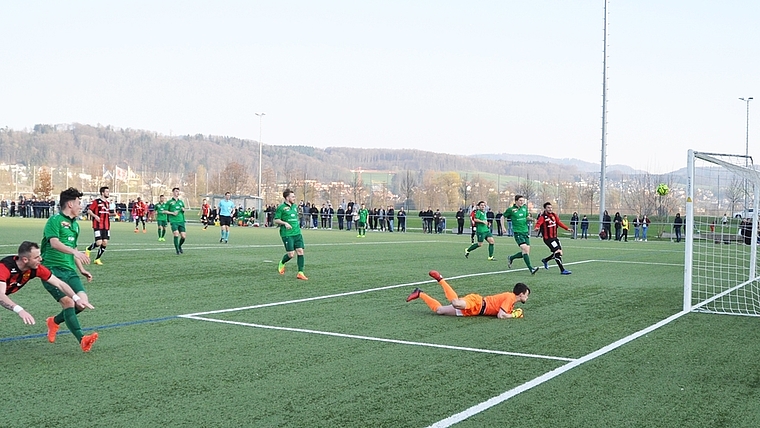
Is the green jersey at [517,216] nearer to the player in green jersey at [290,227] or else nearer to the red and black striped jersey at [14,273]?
the player in green jersey at [290,227]

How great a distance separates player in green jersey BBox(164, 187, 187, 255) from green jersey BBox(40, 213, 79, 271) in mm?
13696

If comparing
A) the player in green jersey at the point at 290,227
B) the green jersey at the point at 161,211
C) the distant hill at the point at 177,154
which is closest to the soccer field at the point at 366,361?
the player in green jersey at the point at 290,227

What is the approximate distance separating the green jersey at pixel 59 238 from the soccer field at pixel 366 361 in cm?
92

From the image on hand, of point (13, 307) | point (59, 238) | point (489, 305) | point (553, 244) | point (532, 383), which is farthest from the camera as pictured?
point (553, 244)

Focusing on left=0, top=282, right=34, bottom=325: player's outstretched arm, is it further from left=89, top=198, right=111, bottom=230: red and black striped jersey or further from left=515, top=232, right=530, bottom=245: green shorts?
left=515, top=232, right=530, bottom=245: green shorts

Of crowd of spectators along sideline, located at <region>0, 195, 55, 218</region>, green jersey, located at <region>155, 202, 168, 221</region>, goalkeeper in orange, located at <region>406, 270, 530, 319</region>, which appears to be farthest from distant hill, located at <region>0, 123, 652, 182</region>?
goalkeeper in orange, located at <region>406, 270, 530, 319</region>

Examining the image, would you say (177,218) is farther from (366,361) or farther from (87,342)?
(366,361)

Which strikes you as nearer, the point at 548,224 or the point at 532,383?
the point at 532,383

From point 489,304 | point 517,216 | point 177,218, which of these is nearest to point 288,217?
point 517,216

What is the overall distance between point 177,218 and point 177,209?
1.40ft

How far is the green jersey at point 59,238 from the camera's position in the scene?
8297 millimetres

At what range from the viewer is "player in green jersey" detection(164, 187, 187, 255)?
2236cm

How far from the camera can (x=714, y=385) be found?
23.1 feet

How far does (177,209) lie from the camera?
2309 centimetres
